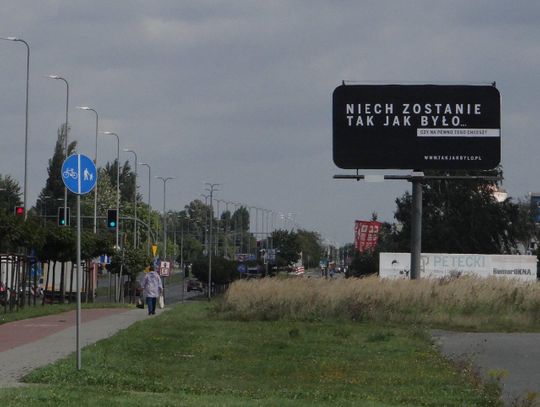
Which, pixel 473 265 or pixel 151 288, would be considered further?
pixel 473 265

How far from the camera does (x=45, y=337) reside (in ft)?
77.2

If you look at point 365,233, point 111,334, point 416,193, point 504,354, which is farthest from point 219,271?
point 504,354

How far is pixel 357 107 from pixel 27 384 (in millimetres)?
23499

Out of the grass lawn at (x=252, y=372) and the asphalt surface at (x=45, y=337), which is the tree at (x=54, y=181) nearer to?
the asphalt surface at (x=45, y=337)

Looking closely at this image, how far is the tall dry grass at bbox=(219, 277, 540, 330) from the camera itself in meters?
33.3

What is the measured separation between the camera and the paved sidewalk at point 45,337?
16.8 metres

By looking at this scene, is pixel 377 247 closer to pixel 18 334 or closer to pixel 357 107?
pixel 357 107

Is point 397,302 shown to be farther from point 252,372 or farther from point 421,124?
point 252,372

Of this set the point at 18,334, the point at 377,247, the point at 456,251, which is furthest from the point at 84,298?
the point at 377,247

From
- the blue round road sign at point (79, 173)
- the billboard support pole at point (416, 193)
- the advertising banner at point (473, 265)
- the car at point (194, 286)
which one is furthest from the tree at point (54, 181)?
the blue round road sign at point (79, 173)

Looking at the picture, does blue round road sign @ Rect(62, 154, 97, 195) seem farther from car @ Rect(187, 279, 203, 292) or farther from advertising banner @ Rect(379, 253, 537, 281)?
car @ Rect(187, 279, 203, 292)

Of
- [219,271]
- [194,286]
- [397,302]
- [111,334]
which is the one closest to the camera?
[111,334]

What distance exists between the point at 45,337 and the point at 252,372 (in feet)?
22.8

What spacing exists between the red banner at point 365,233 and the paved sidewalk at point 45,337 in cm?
6106
